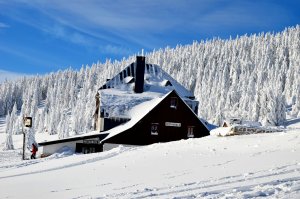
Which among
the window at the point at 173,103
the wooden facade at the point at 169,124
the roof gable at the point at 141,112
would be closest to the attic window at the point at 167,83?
the roof gable at the point at 141,112

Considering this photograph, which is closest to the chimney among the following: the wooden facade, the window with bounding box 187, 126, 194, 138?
the wooden facade

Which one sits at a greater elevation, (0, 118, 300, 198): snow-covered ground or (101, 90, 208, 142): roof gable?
(101, 90, 208, 142): roof gable

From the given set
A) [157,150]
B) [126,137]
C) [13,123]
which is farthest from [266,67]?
[157,150]

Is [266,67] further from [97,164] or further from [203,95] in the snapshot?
[97,164]

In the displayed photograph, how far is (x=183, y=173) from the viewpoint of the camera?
17.8 m

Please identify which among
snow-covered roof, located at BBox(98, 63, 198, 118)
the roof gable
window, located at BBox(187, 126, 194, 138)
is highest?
snow-covered roof, located at BBox(98, 63, 198, 118)

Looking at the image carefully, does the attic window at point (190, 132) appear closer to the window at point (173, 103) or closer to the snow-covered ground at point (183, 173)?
the window at point (173, 103)

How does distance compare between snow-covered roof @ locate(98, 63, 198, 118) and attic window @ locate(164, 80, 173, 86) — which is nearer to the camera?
snow-covered roof @ locate(98, 63, 198, 118)

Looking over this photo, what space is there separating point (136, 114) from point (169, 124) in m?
3.63

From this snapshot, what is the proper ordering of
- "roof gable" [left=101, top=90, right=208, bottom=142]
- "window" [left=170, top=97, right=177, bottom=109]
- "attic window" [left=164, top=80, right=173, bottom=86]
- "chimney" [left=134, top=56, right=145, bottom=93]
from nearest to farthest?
1. "roof gable" [left=101, top=90, right=208, bottom=142]
2. "window" [left=170, top=97, right=177, bottom=109]
3. "chimney" [left=134, top=56, right=145, bottom=93]
4. "attic window" [left=164, top=80, right=173, bottom=86]

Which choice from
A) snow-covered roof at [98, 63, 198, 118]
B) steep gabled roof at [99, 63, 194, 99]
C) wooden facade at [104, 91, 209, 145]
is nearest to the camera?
wooden facade at [104, 91, 209, 145]

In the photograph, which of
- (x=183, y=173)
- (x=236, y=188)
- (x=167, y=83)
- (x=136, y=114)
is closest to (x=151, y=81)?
(x=167, y=83)

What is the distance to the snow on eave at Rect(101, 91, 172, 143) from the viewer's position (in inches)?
1741

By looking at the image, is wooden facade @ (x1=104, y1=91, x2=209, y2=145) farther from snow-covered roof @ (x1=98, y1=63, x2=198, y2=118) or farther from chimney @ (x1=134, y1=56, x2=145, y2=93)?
chimney @ (x1=134, y1=56, x2=145, y2=93)
